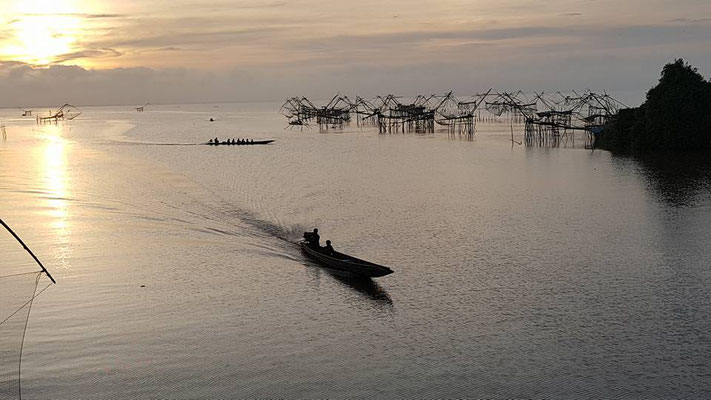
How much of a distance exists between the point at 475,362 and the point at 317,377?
334 cm

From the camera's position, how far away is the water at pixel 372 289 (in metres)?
14.7

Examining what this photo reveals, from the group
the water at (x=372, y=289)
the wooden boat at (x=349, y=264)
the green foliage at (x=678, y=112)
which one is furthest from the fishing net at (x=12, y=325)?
the green foliage at (x=678, y=112)

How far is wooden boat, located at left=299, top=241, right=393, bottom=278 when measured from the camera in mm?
20344

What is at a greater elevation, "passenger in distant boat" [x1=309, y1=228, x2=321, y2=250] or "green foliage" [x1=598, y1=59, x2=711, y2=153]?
"green foliage" [x1=598, y1=59, x2=711, y2=153]

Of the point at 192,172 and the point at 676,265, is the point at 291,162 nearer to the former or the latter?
the point at 192,172

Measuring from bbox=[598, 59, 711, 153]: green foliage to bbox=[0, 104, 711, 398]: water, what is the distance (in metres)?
10.6

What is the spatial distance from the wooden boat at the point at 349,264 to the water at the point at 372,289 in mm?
437

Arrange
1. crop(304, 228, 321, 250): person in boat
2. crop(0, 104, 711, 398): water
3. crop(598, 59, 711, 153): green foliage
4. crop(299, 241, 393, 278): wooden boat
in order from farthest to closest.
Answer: crop(598, 59, 711, 153): green foliage → crop(304, 228, 321, 250): person in boat → crop(299, 241, 393, 278): wooden boat → crop(0, 104, 711, 398): water

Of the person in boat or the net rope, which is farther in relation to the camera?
the person in boat

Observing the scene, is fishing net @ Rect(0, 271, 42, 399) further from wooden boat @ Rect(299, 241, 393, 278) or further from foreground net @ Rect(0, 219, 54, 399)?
wooden boat @ Rect(299, 241, 393, 278)

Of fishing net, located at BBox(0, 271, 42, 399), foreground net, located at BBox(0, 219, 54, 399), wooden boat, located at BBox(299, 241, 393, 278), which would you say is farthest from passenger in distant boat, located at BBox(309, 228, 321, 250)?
fishing net, located at BBox(0, 271, 42, 399)

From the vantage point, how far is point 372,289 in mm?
20578

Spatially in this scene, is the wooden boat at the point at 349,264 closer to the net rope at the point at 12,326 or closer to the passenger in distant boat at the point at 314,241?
the passenger in distant boat at the point at 314,241

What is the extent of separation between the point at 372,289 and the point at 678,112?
40.2 meters
